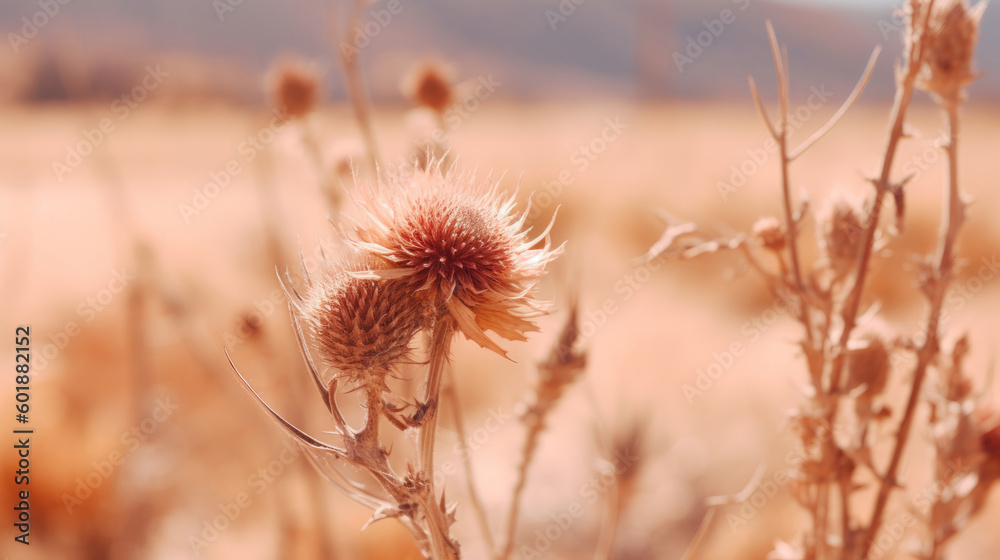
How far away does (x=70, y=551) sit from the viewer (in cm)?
245

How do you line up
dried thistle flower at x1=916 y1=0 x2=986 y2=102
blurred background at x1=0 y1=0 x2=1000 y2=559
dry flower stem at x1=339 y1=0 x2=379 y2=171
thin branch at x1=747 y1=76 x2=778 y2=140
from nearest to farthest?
thin branch at x1=747 y1=76 x2=778 y2=140
dried thistle flower at x1=916 y1=0 x2=986 y2=102
dry flower stem at x1=339 y1=0 x2=379 y2=171
blurred background at x1=0 y1=0 x2=1000 y2=559

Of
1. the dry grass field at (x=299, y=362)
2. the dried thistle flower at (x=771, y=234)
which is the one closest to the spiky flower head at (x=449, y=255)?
the dry grass field at (x=299, y=362)

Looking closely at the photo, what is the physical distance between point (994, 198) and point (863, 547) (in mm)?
6268

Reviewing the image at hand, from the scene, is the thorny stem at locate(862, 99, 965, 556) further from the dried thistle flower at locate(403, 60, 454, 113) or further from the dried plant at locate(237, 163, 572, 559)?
the dried thistle flower at locate(403, 60, 454, 113)

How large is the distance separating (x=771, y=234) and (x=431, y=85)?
1.65 meters

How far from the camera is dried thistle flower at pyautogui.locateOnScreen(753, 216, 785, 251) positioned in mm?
925

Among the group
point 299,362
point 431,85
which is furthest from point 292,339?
point 431,85

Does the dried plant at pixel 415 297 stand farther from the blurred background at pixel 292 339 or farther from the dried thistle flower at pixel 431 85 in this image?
the dried thistle flower at pixel 431 85

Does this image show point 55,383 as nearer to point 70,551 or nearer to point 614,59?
point 70,551

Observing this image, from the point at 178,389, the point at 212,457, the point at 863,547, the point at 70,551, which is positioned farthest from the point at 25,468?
the point at 863,547

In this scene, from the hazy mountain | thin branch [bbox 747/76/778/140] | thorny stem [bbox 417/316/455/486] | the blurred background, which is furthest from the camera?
the hazy mountain

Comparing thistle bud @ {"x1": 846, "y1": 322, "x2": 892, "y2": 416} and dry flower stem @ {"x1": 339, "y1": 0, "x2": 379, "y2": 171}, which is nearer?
thistle bud @ {"x1": 846, "y1": 322, "x2": 892, "y2": 416}

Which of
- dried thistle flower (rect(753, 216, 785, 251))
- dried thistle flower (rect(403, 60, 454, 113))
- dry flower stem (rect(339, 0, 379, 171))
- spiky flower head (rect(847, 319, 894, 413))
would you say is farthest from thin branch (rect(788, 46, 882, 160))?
dried thistle flower (rect(403, 60, 454, 113))

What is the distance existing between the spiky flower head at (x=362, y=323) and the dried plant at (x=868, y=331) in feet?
1.21
